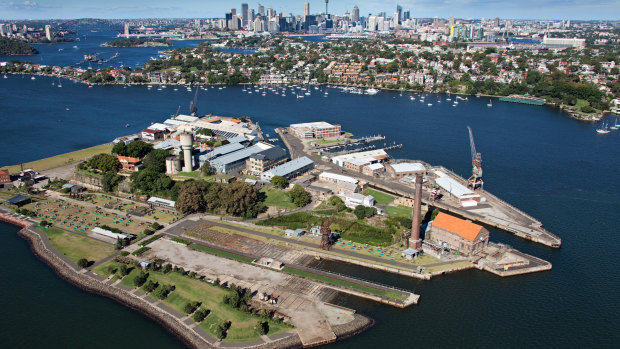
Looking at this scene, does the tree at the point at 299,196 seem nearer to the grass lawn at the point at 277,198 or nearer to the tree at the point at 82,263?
the grass lawn at the point at 277,198

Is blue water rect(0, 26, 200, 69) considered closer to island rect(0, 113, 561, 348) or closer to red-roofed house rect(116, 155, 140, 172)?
red-roofed house rect(116, 155, 140, 172)

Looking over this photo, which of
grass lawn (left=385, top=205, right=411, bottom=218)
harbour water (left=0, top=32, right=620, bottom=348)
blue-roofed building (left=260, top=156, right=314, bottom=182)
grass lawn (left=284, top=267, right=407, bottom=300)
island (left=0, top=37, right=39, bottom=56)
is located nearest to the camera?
harbour water (left=0, top=32, right=620, bottom=348)

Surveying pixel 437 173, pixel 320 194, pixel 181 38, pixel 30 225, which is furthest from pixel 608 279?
pixel 181 38

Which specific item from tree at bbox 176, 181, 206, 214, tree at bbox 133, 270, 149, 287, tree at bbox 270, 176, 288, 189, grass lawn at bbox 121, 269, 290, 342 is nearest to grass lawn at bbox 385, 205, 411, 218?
tree at bbox 270, 176, 288, 189

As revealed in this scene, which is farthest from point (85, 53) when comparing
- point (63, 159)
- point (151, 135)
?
point (63, 159)

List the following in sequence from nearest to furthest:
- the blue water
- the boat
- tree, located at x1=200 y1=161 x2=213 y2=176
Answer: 1. tree, located at x1=200 y1=161 x2=213 y2=176
2. the boat
3. the blue water

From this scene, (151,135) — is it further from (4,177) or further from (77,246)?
(77,246)

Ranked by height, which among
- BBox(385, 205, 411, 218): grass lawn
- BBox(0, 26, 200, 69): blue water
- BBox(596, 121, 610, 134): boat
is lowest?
BBox(385, 205, 411, 218): grass lawn

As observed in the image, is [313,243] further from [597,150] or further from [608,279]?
[597,150]
